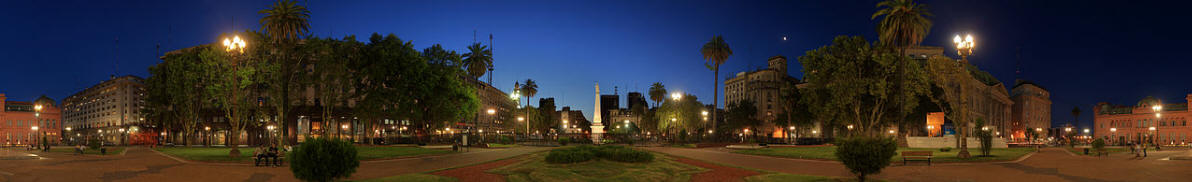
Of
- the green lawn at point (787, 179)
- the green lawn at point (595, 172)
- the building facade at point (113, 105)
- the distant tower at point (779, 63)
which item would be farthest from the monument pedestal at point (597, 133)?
the distant tower at point (779, 63)

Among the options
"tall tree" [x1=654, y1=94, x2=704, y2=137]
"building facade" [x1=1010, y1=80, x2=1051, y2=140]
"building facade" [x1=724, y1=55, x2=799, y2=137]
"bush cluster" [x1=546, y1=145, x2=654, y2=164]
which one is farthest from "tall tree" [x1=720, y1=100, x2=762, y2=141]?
"bush cluster" [x1=546, y1=145, x2=654, y2=164]

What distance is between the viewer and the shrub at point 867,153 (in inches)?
669

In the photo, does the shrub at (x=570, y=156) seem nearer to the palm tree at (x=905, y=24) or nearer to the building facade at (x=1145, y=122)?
the palm tree at (x=905, y=24)

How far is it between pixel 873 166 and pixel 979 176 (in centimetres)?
737

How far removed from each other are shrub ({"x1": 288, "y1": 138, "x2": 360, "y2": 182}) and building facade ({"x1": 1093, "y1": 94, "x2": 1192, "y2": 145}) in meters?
125

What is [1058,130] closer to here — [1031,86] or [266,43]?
[1031,86]

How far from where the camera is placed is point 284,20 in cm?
4016

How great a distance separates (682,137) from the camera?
65938mm

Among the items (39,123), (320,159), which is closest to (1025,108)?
(320,159)

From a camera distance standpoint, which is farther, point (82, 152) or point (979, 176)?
point (82, 152)

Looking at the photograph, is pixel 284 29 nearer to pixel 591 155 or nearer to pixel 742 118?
pixel 591 155

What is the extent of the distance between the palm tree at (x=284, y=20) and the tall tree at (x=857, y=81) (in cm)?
4345

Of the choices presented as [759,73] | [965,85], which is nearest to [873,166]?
[965,85]

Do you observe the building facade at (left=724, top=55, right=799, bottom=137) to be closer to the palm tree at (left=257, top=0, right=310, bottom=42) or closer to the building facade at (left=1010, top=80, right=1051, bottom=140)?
the building facade at (left=1010, top=80, right=1051, bottom=140)
